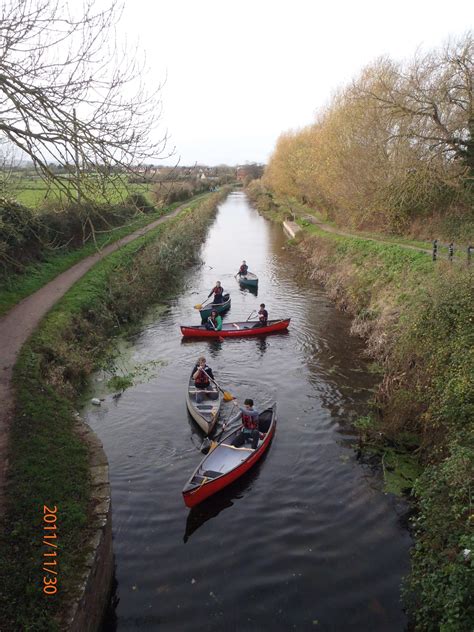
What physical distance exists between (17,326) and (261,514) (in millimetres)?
10300

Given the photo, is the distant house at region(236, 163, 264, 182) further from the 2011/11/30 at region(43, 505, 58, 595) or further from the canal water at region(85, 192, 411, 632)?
the 2011/11/30 at region(43, 505, 58, 595)

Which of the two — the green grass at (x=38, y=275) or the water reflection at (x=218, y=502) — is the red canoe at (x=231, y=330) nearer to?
the green grass at (x=38, y=275)

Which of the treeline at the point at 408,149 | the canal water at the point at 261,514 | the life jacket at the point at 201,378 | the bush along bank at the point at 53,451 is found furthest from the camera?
the treeline at the point at 408,149

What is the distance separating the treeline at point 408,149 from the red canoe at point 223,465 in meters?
17.1

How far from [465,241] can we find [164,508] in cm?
1910

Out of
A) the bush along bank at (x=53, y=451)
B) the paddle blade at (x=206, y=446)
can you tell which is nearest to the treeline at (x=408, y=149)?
the bush along bank at (x=53, y=451)

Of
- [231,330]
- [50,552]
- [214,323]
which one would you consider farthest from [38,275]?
[50,552]

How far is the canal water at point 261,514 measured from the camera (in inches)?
288

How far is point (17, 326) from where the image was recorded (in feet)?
49.4

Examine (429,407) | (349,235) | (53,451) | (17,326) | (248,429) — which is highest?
(349,235)

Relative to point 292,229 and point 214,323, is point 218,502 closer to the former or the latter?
point 214,323

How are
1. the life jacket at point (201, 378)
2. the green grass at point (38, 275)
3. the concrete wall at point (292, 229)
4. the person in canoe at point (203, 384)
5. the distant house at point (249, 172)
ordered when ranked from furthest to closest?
the distant house at point (249, 172)
the concrete wall at point (292, 229)
the green grass at point (38, 275)
the life jacket at point (201, 378)
the person in canoe at point (203, 384)

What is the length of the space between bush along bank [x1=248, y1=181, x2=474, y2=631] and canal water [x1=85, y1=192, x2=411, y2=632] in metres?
0.82

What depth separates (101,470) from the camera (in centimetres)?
857
